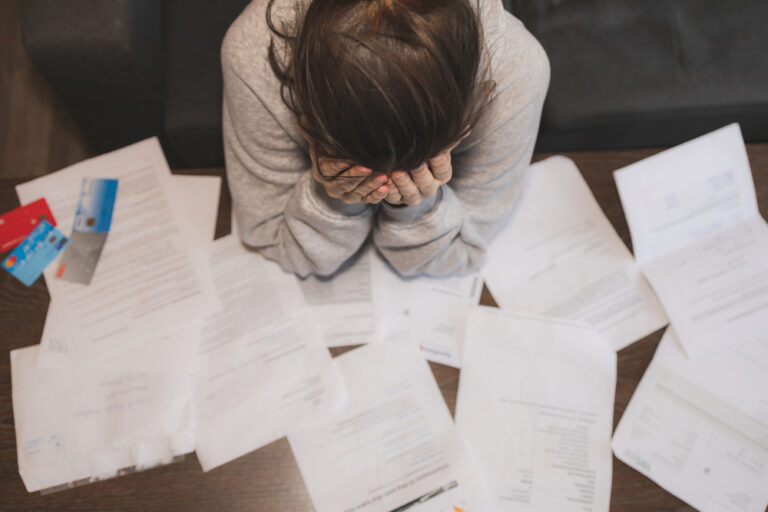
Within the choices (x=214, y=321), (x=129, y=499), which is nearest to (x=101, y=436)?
(x=129, y=499)

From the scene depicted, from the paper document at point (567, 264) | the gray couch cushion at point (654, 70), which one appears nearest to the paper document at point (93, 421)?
A: the paper document at point (567, 264)

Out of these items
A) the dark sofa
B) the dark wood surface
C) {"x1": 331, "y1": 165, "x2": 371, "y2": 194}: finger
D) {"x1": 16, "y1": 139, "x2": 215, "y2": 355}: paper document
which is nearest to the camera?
{"x1": 331, "y1": 165, "x2": 371, "y2": 194}: finger

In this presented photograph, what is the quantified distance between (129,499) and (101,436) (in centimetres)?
10

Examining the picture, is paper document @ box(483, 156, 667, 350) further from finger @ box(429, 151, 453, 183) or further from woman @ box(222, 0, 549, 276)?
finger @ box(429, 151, 453, 183)

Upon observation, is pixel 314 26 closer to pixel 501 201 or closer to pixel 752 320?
pixel 501 201

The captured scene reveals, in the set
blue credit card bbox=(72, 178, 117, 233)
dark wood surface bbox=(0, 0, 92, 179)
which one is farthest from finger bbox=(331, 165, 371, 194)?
dark wood surface bbox=(0, 0, 92, 179)

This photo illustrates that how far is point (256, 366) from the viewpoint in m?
0.79

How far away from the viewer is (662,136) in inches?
39.4

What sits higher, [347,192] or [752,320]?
[347,192]

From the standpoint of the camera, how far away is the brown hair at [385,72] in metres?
0.46

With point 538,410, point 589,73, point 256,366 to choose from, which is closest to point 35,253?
point 256,366

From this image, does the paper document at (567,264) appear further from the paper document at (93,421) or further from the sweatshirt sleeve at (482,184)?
the paper document at (93,421)

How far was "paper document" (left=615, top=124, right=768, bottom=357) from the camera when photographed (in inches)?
32.3

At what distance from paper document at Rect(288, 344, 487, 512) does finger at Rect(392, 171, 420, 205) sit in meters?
0.26
